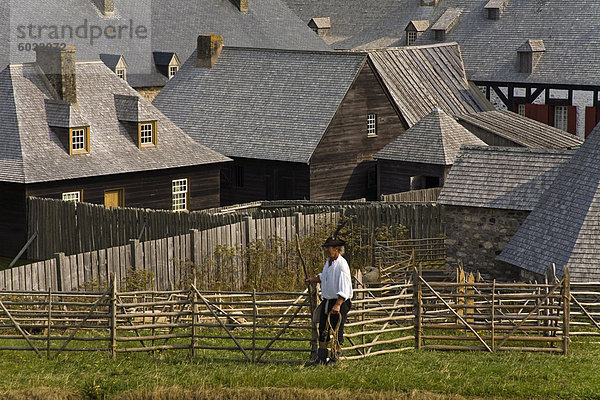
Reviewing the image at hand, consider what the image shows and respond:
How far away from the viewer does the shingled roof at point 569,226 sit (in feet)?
85.4

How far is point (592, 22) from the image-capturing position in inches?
2270

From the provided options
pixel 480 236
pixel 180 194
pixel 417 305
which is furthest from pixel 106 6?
pixel 417 305

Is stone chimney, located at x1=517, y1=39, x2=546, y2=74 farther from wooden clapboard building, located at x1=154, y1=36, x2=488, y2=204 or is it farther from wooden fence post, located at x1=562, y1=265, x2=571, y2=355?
wooden fence post, located at x1=562, y1=265, x2=571, y2=355

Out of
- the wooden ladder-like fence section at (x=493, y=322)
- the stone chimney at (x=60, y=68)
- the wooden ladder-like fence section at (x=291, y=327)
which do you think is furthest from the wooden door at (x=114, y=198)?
the wooden ladder-like fence section at (x=493, y=322)

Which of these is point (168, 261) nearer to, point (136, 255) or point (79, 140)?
point (136, 255)

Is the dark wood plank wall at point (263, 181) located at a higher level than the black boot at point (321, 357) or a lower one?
higher

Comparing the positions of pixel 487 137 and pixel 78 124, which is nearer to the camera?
pixel 78 124

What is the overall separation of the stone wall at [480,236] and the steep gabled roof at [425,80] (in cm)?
1523

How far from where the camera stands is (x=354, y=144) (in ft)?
144

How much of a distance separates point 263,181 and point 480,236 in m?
14.4

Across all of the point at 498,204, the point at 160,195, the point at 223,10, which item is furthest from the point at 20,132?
the point at 223,10

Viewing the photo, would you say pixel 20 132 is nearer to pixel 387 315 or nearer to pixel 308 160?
pixel 308 160

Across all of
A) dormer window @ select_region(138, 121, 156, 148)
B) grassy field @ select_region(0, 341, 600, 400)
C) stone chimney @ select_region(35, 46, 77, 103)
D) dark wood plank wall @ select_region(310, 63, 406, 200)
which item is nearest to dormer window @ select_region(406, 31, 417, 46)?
dark wood plank wall @ select_region(310, 63, 406, 200)

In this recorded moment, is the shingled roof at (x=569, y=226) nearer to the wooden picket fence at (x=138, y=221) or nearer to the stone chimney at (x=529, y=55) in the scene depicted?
the wooden picket fence at (x=138, y=221)
